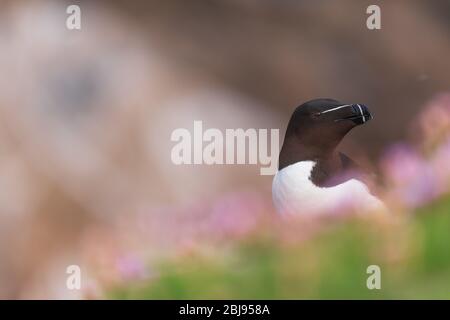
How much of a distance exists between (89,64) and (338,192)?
2.59 ft

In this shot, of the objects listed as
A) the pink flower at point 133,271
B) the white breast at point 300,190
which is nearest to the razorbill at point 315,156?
the white breast at point 300,190

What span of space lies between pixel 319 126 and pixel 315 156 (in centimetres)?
8

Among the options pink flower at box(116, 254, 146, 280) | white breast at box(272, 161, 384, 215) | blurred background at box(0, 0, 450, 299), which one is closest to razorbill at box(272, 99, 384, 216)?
white breast at box(272, 161, 384, 215)

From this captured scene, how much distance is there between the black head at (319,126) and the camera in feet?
5.49

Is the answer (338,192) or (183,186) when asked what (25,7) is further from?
(338,192)

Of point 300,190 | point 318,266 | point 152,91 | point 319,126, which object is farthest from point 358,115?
point 318,266

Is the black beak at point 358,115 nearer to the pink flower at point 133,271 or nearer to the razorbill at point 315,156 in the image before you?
the razorbill at point 315,156

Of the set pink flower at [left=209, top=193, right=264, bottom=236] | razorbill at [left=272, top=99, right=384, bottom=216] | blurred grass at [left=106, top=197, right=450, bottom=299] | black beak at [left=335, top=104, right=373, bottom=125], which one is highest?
black beak at [left=335, top=104, right=373, bottom=125]

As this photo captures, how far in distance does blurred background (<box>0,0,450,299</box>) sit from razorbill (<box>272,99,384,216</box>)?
12 cm

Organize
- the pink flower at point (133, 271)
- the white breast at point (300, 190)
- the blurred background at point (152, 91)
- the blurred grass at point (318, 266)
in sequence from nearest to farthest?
the blurred grass at point (318, 266) < the pink flower at point (133, 271) < the white breast at point (300, 190) < the blurred background at point (152, 91)

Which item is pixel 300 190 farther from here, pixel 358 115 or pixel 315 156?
pixel 358 115

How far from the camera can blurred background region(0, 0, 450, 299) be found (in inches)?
72.2

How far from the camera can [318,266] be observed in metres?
0.72

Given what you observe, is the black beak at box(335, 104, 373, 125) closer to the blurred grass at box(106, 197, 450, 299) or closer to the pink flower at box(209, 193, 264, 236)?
the pink flower at box(209, 193, 264, 236)
